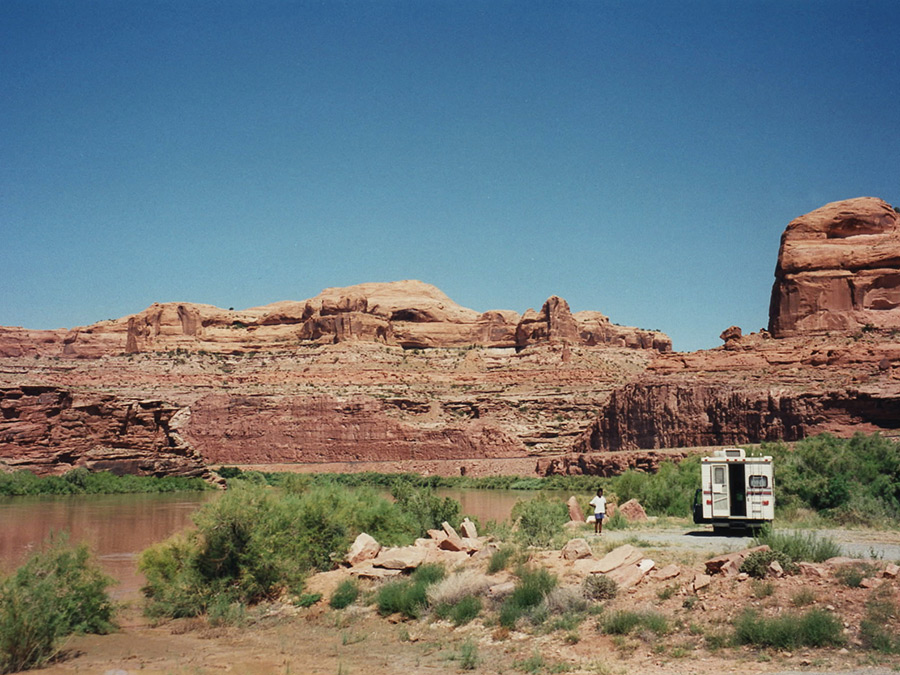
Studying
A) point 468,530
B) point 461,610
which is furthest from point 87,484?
point 461,610

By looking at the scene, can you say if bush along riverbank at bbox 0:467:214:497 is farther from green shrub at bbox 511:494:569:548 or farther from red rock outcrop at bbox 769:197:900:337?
red rock outcrop at bbox 769:197:900:337

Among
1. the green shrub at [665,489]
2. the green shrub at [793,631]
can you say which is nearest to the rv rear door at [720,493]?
the green shrub at [793,631]

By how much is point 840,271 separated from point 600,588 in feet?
155

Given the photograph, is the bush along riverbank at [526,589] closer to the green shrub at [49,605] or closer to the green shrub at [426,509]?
the green shrub at [426,509]

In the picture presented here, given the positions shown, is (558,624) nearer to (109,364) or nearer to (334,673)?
(334,673)

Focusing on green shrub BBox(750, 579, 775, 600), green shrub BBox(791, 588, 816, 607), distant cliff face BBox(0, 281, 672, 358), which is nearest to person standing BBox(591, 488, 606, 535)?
green shrub BBox(750, 579, 775, 600)

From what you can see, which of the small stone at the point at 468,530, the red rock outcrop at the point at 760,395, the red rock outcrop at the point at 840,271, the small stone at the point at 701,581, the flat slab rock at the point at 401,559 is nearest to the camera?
the small stone at the point at 701,581

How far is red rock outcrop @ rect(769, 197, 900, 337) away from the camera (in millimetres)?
52781

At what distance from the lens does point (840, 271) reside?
53.6 meters

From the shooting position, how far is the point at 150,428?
53406mm

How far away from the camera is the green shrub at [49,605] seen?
1167 centimetres

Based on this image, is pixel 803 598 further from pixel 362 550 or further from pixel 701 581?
pixel 362 550

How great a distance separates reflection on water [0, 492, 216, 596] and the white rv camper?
12.1m

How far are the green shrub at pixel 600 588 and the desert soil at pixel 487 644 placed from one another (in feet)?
0.55
